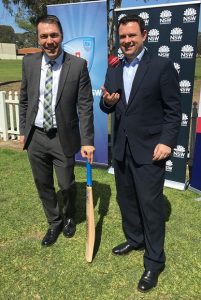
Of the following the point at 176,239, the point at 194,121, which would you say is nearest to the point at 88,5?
the point at 194,121

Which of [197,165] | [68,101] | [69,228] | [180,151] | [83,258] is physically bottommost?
[83,258]

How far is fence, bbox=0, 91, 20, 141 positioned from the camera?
27.1 ft

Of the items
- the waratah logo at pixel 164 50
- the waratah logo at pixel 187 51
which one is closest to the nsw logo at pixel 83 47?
the waratah logo at pixel 164 50

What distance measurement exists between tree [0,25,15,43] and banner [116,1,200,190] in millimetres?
117941

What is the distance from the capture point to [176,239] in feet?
13.4

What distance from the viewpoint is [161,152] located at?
2.92m

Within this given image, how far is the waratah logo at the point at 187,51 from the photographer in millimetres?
4891

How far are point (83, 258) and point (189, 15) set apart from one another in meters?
3.39

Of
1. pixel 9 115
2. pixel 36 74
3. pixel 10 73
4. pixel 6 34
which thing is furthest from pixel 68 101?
pixel 6 34

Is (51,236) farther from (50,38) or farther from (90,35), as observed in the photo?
(90,35)

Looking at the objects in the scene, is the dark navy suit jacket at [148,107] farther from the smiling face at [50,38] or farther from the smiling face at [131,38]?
the smiling face at [50,38]

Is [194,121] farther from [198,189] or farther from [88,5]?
[88,5]

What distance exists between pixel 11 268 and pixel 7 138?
5309 millimetres

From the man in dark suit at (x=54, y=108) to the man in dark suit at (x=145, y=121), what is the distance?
430 mm
